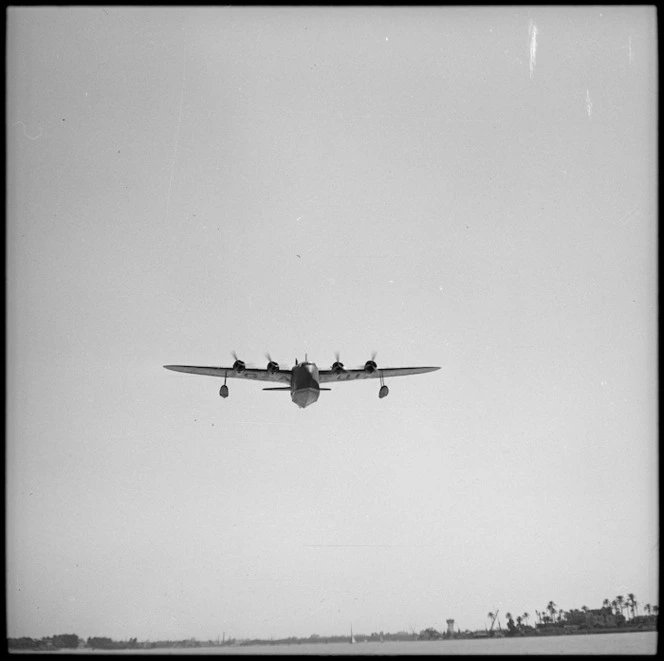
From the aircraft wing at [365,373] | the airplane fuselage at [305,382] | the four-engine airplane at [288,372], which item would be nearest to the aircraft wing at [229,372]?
the four-engine airplane at [288,372]

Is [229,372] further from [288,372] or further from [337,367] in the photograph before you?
[337,367]

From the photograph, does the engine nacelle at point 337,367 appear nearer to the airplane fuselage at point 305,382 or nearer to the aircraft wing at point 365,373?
the aircraft wing at point 365,373

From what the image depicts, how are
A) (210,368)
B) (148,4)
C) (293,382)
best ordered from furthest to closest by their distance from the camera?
(210,368)
(293,382)
(148,4)

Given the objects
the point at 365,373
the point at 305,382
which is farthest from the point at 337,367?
the point at 305,382

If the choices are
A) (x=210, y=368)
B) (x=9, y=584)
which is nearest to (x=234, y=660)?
(x=9, y=584)

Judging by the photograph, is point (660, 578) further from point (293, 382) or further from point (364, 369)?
point (364, 369)

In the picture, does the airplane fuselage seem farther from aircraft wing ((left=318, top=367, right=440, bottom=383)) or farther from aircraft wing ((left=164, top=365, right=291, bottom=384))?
aircraft wing ((left=164, top=365, right=291, bottom=384))
